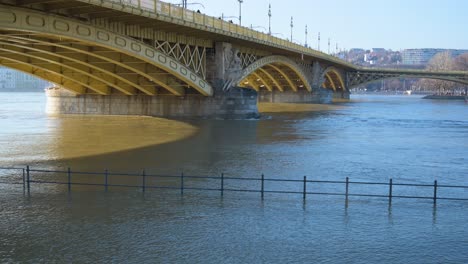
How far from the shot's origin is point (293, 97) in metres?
90.6

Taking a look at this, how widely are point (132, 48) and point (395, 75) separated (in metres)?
102

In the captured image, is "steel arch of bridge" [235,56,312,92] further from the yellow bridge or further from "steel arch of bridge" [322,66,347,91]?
"steel arch of bridge" [322,66,347,91]

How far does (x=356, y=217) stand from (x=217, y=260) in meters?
4.64

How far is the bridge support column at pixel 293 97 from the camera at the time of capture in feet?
297

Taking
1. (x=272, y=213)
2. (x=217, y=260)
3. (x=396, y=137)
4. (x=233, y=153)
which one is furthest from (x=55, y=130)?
(x=217, y=260)

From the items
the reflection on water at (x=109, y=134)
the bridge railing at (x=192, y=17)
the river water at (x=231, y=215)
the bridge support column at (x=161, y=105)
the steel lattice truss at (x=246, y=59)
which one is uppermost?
the bridge railing at (x=192, y=17)

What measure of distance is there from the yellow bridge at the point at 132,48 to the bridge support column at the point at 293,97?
20.6 m

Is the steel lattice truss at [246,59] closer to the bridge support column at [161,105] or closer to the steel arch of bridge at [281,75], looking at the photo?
the bridge support column at [161,105]

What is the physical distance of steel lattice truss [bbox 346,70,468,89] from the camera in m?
122

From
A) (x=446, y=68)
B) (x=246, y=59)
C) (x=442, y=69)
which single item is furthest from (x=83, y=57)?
(x=446, y=68)

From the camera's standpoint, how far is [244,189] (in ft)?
53.8

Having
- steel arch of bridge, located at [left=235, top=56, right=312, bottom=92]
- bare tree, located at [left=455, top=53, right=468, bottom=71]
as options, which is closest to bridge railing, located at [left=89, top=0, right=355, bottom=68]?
steel arch of bridge, located at [left=235, top=56, right=312, bottom=92]

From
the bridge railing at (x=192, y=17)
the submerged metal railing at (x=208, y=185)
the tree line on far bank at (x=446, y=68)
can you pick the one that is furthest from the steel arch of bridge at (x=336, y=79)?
the submerged metal railing at (x=208, y=185)

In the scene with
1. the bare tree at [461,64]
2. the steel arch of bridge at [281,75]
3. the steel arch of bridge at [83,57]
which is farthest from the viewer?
the bare tree at [461,64]
